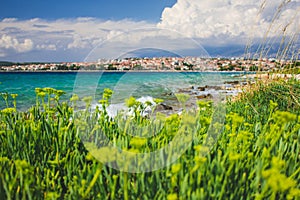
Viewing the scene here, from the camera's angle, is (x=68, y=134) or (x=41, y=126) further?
(x=41, y=126)

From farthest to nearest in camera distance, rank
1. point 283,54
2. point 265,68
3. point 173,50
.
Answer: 1. point 265,68
2. point 283,54
3. point 173,50

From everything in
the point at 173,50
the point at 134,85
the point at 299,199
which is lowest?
the point at 299,199

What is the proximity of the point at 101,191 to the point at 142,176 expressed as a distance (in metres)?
0.21

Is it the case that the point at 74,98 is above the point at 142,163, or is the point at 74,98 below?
above

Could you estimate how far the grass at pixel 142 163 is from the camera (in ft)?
4.67

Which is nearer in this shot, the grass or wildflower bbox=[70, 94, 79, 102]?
the grass

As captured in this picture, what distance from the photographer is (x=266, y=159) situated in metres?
1.61

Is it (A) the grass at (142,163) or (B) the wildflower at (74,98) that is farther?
(B) the wildflower at (74,98)

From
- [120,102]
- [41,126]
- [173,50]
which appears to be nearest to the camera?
[41,126]

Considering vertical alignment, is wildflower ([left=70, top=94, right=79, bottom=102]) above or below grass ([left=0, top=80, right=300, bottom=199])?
above

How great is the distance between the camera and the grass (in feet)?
4.67

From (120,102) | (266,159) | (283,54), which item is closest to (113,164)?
(266,159)

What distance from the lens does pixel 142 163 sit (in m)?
1.66

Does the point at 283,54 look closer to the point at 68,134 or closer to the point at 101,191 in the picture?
the point at 68,134
